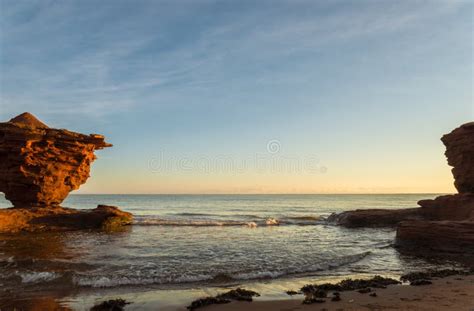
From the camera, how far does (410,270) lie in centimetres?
1496

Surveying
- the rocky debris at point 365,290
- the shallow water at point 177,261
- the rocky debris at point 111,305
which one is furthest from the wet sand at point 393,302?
the shallow water at point 177,261

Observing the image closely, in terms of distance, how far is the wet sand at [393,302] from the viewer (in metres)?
Result: 8.91

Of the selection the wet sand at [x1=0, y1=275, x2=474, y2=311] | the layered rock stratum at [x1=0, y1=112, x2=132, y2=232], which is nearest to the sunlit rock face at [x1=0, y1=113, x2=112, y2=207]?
the layered rock stratum at [x1=0, y1=112, x2=132, y2=232]

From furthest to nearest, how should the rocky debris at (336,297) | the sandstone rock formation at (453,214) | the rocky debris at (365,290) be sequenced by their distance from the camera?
the sandstone rock formation at (453,214) < the rocky debris at (365,290) < the rocky debris at (336,297)

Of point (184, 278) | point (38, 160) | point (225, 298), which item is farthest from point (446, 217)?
point (38, 160)

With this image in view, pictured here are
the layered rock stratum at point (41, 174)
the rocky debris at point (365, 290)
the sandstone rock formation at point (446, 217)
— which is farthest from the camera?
the layered rock stratum at point (41, 174)

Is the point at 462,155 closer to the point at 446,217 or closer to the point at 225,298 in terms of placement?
the point at 446,217

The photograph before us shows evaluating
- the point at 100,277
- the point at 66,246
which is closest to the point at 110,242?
the point at 66,246

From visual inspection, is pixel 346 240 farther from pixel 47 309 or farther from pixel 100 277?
pixel 47 309

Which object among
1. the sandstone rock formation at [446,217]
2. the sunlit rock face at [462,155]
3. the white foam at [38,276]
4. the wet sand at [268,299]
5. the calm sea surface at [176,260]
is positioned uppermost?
the sunlit rock face at [462,155]

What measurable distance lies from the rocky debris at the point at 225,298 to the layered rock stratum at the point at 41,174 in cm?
2412

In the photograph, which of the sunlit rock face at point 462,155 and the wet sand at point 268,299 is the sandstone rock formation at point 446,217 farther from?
the wet sand at point 268,299

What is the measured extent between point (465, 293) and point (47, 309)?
454 inches

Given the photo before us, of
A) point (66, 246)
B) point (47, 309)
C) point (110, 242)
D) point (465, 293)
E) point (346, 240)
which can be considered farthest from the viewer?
point (346, 240)
